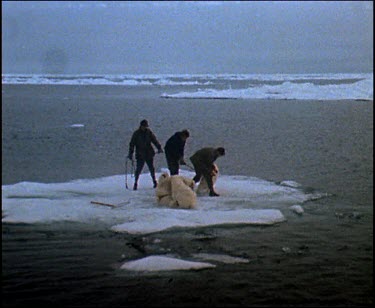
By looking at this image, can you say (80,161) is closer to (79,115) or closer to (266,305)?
(266,305)

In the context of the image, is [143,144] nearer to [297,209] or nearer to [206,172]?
[206,172]

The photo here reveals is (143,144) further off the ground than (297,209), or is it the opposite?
(143,144)

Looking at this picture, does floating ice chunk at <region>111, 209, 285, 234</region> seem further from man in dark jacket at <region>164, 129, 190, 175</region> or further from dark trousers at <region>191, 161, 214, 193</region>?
man in dark jacket at <region>164, 129, 190, 175</region>

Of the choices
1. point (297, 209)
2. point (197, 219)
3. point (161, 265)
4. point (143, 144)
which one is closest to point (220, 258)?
point (161, 265)

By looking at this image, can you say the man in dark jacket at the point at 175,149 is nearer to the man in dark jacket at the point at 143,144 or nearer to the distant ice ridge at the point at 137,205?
the man in dark jacket at the point at 143,144

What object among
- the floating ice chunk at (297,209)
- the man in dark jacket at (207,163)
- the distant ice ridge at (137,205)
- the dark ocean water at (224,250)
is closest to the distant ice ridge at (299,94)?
the dark ocean water at (224,250)

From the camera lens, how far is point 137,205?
914 centimetres

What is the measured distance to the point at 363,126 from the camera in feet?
77.9

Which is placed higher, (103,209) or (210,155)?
(210,155)

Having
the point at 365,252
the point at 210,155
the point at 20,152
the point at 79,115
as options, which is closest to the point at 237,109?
the point at 79,115

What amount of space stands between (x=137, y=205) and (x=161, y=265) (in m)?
2.76

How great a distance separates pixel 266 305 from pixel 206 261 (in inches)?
47.4

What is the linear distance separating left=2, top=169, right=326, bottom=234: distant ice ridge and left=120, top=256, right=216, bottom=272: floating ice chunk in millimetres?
1215

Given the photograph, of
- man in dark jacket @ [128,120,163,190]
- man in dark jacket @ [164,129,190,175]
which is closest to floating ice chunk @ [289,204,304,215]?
man in dark jacket @ [164,129,190,175]
